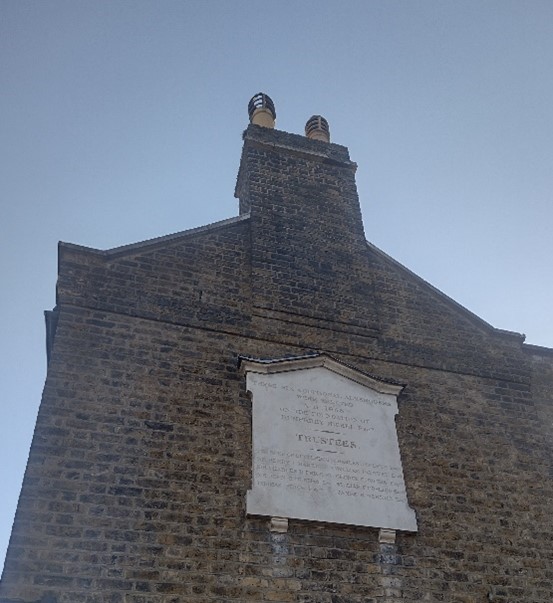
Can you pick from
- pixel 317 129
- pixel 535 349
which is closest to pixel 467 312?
pixel 535 349

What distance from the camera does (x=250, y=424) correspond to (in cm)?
892

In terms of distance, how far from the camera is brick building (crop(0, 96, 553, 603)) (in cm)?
756

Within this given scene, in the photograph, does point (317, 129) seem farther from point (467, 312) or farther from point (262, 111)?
point (467, 312)

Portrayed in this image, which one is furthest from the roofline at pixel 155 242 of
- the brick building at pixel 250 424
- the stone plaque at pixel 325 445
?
the stone plaque at pixel 325 445

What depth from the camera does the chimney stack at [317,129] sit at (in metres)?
14.1

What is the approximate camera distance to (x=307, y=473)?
8672 mm

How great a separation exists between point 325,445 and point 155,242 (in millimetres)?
3851

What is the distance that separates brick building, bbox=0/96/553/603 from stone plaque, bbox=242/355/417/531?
0.53 feet

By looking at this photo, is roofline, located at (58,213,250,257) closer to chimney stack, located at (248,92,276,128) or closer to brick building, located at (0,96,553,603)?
brick building, located at (0,96,553,603)

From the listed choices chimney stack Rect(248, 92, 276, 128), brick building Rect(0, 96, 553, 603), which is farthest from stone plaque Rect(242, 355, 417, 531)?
chimney stack Rect(248, 92, 276, 128)

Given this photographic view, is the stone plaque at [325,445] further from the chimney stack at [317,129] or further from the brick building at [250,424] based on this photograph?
the chimney stack at [317,129]

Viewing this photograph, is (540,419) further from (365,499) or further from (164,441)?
(164,441)

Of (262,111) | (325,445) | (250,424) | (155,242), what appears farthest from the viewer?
(262,111)

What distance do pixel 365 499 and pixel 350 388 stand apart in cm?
162
